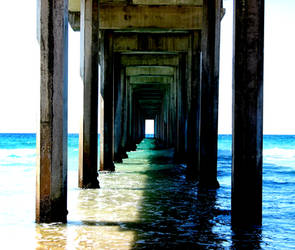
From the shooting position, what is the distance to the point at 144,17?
42.9 feet

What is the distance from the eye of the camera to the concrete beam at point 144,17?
1302 centimetres

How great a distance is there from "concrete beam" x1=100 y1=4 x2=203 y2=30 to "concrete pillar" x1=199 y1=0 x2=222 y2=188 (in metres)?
4.29

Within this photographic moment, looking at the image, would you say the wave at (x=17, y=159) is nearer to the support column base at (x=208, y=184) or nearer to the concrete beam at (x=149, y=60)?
the concrete beam at (x=149, y=60)

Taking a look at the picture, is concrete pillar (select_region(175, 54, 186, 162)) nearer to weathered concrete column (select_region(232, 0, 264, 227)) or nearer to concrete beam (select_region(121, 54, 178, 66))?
concrete beam (select_region(121, 54, 178, 66))

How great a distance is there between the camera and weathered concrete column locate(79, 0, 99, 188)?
8.74 m

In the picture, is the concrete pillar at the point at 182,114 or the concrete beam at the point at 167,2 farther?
the concrete pillar at the point at 182,114

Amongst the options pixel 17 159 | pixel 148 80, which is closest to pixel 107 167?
pixel 17 159

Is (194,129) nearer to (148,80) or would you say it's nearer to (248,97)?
(248,97)

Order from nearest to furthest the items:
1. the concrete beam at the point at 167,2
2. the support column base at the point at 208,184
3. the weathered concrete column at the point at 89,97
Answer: the weathered concrete column at the point at 89,97 < the support column base at the point at 208,184 < the concrete beam at the point at 167,2

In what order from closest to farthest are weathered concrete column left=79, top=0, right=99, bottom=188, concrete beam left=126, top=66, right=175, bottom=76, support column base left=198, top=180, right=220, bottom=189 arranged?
weathered concrete column left=79, top=0, right=99, bottom=188
support column base left=198, top=180, right=220, bottom=189
concrete beam left=126, top=66, right=175, bottom=76

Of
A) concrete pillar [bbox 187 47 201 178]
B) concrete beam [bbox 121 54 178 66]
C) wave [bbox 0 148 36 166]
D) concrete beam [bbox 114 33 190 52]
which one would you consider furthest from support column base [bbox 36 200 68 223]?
wave [bbox 0 148 36 166]

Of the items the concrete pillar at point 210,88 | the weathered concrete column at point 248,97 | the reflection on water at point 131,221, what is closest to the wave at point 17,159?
the reflection on water at point 131,221

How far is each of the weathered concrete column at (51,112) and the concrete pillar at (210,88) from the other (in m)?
3.82

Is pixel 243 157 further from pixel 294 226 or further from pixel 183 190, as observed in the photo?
pixel 183 190
